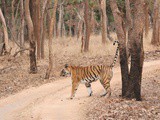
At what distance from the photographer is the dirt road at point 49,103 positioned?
40.5 ft

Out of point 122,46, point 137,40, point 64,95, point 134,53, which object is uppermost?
point 137,40

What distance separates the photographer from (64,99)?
579 inches

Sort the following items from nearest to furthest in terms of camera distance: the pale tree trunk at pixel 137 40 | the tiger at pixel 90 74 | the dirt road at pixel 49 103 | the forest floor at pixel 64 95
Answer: the forest floor at pixel 64 95
the dirt road at pixel 49 103
the pale tree trunk at pixel 137 40
the tiger at pixel 90 74

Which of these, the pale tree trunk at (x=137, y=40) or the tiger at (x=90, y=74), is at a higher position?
the pale tree trunk at (x=137, y=40)

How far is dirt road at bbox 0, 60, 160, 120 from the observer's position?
40.5ft

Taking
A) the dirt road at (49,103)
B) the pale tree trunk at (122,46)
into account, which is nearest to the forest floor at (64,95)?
the dirt road at (49,103)

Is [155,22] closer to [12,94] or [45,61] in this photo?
[45,61]

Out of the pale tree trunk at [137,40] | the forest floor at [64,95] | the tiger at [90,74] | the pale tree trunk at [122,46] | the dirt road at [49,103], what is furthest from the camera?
the tiger at [90,74]

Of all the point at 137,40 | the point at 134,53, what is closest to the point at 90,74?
the point at 134,53

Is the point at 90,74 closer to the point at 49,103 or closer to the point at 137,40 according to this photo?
the point at 49,103

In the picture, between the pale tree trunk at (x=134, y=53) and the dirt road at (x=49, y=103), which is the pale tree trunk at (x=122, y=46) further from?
the dirt road at (x=49, y=103)

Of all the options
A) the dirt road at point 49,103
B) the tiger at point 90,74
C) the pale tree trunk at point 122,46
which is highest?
the pale tree trunk at point 122,46

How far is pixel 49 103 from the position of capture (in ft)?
46.8

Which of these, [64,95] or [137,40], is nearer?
[137,40]
